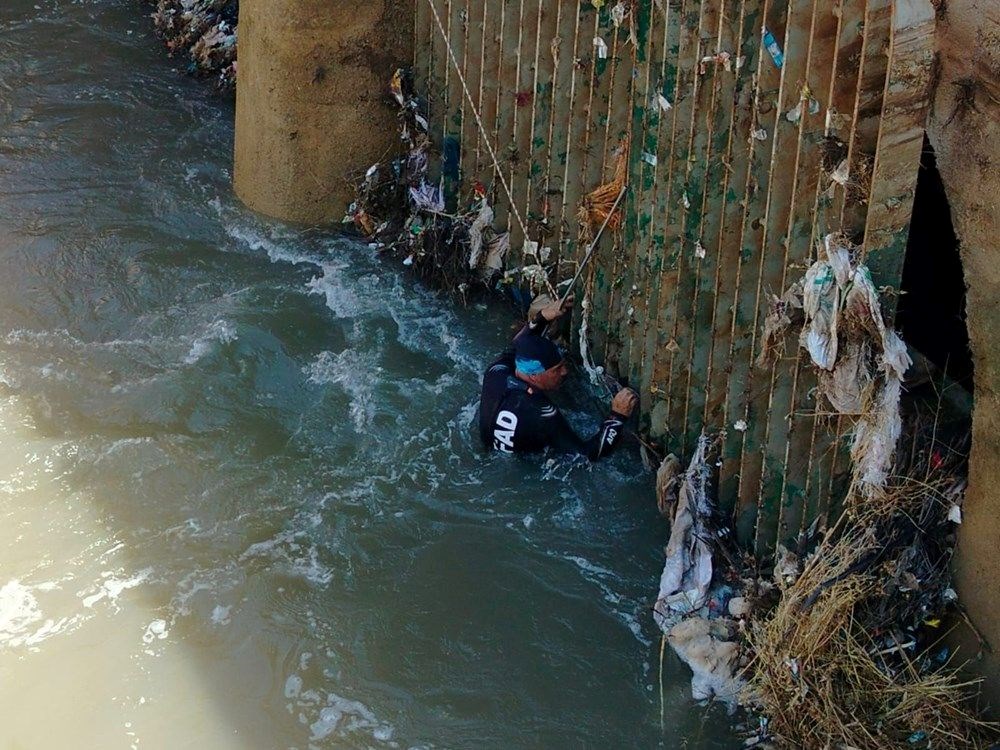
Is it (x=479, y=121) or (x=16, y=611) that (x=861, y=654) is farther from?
(x=479, y=121)

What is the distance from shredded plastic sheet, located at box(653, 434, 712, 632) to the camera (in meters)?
5.39

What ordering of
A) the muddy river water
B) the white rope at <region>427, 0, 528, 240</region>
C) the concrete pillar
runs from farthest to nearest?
the concrete pillar < the white rope at <region>427, 0, 528, 240</region> < the muddy river water

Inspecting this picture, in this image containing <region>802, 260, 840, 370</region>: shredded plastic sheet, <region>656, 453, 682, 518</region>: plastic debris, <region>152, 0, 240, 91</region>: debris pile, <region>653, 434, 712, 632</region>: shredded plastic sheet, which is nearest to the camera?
<region>802, 260, 840, 370</region>: shredded plastic sheet

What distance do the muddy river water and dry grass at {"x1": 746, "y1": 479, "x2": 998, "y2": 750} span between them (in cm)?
43

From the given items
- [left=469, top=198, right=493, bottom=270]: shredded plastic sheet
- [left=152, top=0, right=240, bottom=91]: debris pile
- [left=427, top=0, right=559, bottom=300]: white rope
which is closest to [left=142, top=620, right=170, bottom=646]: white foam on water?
[left=427, top=0, right=559, bottom=300]: white rope

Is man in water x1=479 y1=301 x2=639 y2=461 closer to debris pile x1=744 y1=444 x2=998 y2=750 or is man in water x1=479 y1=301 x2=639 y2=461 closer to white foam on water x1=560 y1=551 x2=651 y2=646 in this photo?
white foam on water x1=560 y1=551 x2=651 y2=646

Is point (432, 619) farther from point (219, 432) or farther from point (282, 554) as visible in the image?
point (219, 432)

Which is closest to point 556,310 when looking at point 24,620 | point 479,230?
point 479,230

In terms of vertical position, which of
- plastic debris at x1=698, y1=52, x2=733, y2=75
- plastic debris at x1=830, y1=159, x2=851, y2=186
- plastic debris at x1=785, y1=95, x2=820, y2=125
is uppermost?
plastic debris at x1=698, y1=52, x2=733, y2=75

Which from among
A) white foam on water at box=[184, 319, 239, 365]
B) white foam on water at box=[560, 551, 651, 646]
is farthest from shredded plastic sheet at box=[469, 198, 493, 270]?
white foam on water at box=[560, 551, 651, 646]

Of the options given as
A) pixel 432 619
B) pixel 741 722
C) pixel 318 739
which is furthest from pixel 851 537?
pixel 318 739

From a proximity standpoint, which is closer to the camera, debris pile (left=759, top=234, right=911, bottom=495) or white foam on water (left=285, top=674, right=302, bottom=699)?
debris pile (left=759, top=234, right=911, bottom=495)

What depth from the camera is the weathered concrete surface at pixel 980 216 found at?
13.3 ft

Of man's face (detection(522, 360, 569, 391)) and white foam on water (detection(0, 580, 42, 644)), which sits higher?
man's face (detection(522, 360, 569, 391))
